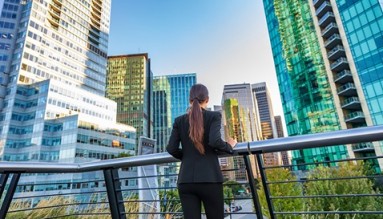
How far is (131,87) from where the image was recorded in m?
94.5

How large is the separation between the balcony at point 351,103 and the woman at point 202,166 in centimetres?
3076

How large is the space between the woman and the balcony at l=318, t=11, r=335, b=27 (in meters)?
36.1

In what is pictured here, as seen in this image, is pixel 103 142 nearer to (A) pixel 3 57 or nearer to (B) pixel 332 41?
(A) pixel 3 57

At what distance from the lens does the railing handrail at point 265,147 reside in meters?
1.38

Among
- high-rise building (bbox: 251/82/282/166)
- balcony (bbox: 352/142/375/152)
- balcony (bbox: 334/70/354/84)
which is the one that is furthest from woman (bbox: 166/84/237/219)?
high-rise building (bbox: 251/82/282/166)

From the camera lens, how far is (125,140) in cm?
4991

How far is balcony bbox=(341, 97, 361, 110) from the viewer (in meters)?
26.0

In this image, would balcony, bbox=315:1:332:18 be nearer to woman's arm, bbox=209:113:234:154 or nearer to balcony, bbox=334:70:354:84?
balcony, bbox=334:70:354:84

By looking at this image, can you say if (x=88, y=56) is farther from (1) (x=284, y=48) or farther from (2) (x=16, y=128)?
(1) (x=284, y=48)

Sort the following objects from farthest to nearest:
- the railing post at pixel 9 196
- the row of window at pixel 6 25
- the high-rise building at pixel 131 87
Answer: the high-rise building at pixel 131 87
the row of window at pixel 6 25
the railing post at pixel 9 196

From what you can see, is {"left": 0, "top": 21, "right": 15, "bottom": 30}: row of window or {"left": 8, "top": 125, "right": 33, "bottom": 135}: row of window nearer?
{"left": 8, "top": 125, "right": 33, "bottom": 135}: row of window

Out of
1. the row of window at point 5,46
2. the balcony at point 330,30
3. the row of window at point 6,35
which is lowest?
the balcony at point 330,30

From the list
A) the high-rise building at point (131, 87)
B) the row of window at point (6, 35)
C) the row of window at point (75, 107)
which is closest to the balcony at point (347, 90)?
the row of window at point (75, 107)

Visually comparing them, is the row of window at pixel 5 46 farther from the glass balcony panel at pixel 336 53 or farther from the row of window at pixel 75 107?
the glass balcony panel at pixel 336 53
